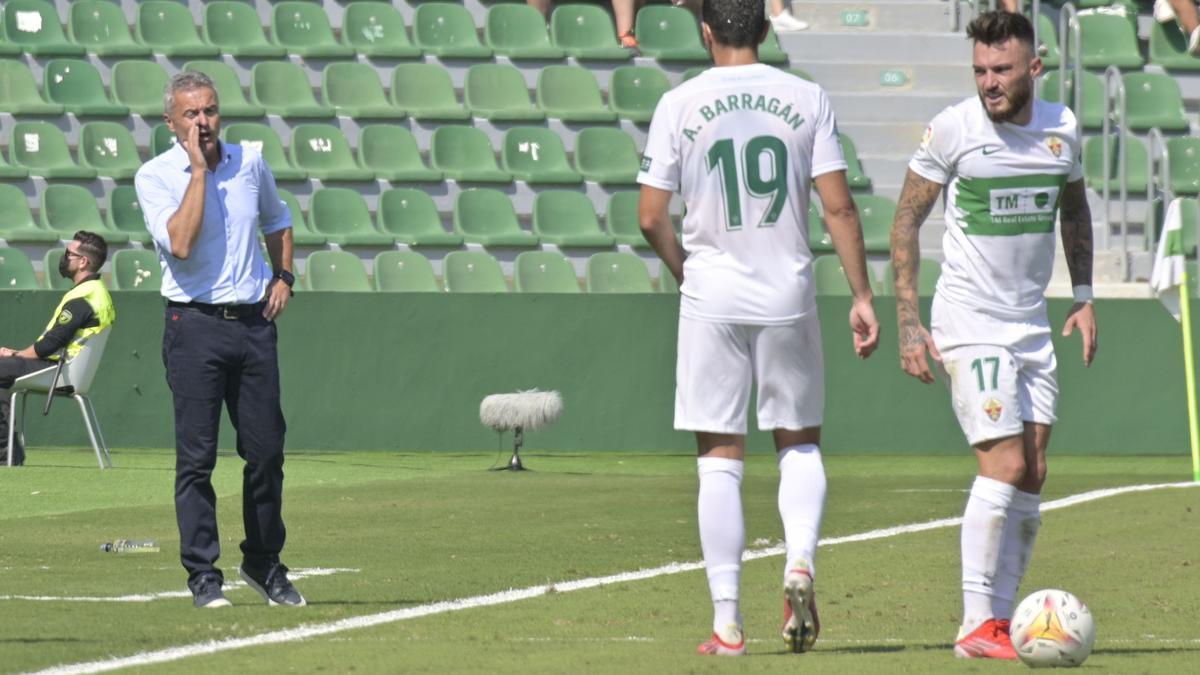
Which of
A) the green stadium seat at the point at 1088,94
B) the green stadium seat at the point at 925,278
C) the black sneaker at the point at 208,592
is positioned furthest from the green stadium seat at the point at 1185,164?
the black sneaker at the point at 208,592

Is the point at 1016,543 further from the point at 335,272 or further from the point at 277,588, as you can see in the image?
the point at 335,272

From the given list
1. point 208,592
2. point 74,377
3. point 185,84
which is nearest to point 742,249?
point 185,84

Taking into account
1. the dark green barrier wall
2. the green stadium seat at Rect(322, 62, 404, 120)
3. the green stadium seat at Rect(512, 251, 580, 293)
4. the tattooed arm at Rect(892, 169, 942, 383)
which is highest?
the tattooed arm at Rect(892, 169, 942, 383)

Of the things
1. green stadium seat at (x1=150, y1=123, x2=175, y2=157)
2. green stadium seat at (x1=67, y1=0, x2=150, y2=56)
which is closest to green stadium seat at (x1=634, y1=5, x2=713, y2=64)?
green stadium seat at (x1=150, y1=123, x2=175, y2=157)

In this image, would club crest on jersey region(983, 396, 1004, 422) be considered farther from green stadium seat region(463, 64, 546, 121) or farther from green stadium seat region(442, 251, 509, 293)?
green stadium seat region(463, 64, 546, 121)

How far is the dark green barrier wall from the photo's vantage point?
17.2 meters

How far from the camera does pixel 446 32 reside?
20906 mm

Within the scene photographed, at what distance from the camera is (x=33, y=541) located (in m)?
10.1

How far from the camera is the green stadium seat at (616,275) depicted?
18.2 meters

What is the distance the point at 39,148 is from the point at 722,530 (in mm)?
14628

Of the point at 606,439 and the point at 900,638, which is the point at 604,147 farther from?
the point at 900,638

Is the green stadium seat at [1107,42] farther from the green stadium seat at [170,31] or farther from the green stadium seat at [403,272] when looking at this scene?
the green stadium seat at [170,31]

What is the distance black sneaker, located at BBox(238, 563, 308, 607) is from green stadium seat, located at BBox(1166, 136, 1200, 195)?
13.4 m

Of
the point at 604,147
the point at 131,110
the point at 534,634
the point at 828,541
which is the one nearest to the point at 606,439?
the point at 604,147
